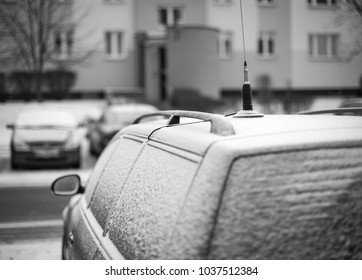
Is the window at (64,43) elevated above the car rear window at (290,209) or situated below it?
above

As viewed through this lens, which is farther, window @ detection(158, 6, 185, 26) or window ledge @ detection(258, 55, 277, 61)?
window @ detection(158, 6, 185, 26)

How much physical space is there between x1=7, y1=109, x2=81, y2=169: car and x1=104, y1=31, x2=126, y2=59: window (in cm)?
1929

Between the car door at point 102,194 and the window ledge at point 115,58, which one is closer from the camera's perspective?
the car door at point 102,194

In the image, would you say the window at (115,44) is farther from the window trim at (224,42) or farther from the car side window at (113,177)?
the car side window at (113,177)

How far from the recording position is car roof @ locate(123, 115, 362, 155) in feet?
6.01

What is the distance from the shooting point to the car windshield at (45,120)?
13.5m

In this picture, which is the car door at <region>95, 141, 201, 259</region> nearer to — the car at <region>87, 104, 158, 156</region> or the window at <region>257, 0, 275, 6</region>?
the car at <region>87, 104, 158, 156</region>

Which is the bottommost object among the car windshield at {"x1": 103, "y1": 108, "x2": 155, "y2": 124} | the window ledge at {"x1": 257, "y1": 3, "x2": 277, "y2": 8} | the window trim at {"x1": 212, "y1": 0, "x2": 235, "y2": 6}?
the car windshield at {"x1": 103, "y1": 108, "x2": 155, "y2": 124}

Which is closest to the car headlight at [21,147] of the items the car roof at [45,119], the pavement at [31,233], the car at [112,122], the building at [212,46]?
the pavement at [31,233]

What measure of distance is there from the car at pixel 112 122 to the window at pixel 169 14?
18.2 m

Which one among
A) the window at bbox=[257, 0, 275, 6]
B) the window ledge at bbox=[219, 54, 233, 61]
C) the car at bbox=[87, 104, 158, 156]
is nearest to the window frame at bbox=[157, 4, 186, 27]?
the window ledge at bbox=[219, 54, 233, 61]

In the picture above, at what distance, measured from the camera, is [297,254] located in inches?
66.2

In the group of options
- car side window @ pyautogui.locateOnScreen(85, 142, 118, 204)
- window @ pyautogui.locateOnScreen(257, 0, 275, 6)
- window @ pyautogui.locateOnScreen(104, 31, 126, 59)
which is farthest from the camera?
window @ pyautogui.locateOnScreen(104, 31, 126, 59)
